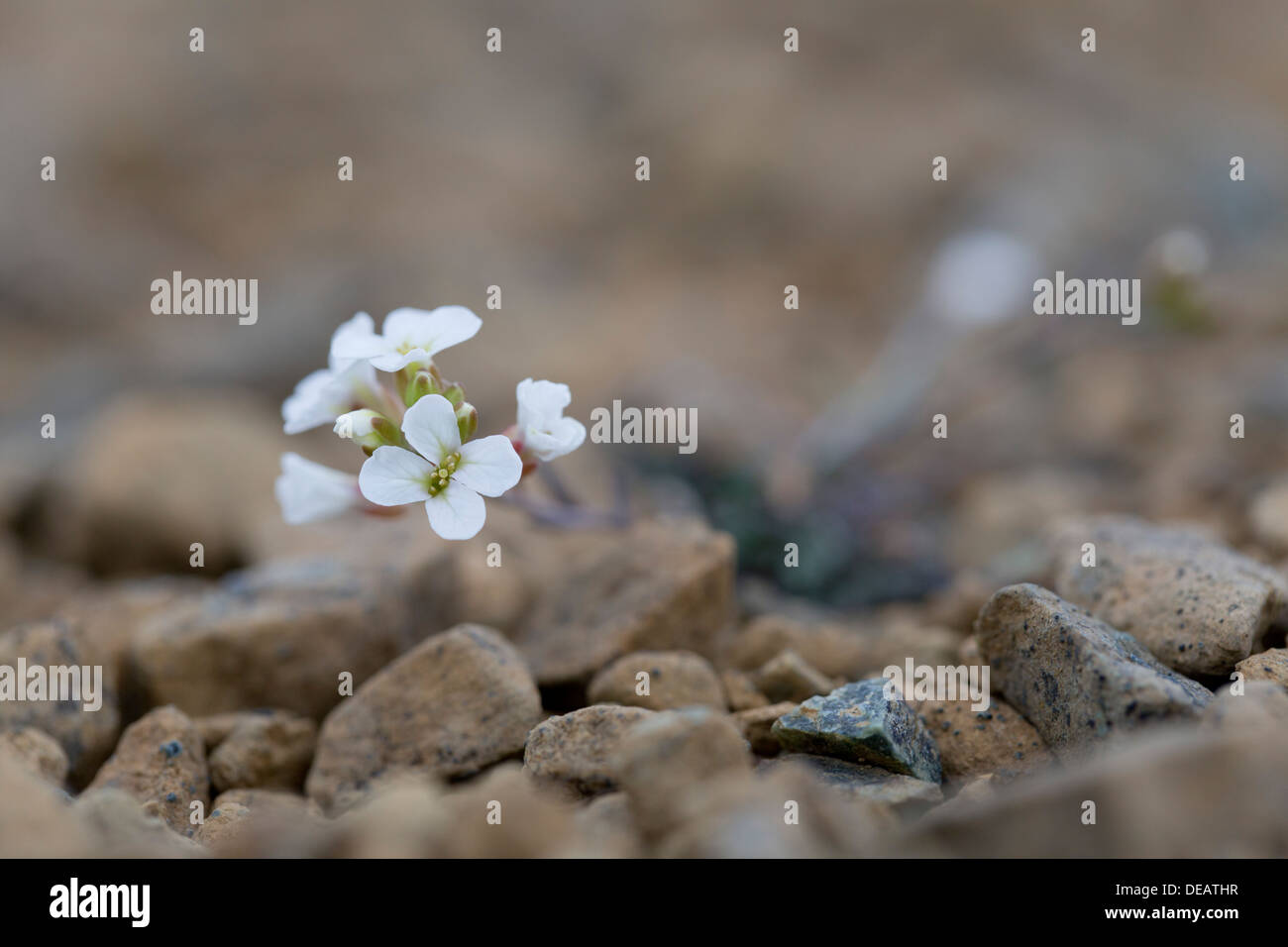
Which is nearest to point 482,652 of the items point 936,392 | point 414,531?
point 414,531

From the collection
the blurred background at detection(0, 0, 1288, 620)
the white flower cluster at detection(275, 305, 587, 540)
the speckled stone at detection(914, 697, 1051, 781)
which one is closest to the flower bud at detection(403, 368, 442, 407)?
the white flower cluster at detection(275, 305, 587, 540)

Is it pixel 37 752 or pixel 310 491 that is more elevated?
pixel 310 491

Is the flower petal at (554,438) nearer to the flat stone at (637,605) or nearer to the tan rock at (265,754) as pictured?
the flat stone at (637,605)

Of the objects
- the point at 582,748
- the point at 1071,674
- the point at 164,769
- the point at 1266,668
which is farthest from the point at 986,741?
the point at 164,769

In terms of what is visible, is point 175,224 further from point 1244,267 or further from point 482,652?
point 1244,267

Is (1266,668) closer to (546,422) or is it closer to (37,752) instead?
(546,422)

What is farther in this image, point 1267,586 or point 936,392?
point 936,392

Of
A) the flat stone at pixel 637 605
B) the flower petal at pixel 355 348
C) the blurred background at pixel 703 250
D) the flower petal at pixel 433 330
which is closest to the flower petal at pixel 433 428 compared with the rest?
the flower petal at pixel 355 348
